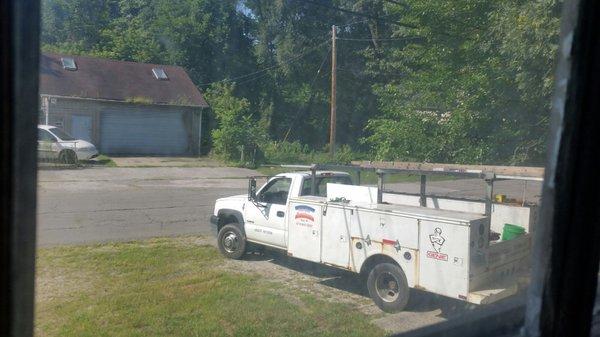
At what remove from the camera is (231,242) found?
32.0 ft

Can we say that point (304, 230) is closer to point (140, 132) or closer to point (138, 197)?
point (138, 197)

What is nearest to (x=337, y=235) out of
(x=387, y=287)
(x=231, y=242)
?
(x=387, y=287)

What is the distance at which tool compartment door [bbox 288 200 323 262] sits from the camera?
26.5 feet

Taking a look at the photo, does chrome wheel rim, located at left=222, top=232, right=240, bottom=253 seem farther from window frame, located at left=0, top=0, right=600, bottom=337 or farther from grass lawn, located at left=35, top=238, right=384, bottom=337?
window frame, located at left=0, top=0, right=600, bottom=337

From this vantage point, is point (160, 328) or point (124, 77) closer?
point (160, 328)

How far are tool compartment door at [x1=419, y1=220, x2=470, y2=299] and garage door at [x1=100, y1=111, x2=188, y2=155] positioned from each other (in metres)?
15.6

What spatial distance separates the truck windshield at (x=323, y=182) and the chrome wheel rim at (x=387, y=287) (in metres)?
2.25

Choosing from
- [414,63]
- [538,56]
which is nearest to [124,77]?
[414,63]

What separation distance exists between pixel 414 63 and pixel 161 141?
11.8 metres

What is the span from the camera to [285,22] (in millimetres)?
12555

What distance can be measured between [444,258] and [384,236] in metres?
0.87

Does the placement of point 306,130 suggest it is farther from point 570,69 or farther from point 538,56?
point 570,69

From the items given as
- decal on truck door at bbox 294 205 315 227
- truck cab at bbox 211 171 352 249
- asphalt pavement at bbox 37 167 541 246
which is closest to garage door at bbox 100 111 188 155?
asphalt pavement at bbox 37 167 541 246

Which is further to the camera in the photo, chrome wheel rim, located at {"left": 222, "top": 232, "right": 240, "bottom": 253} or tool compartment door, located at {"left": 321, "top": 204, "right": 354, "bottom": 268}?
chrome wheel rim, located at {"left": 222, "top": 232, "right": 240, "bottom": 253}
